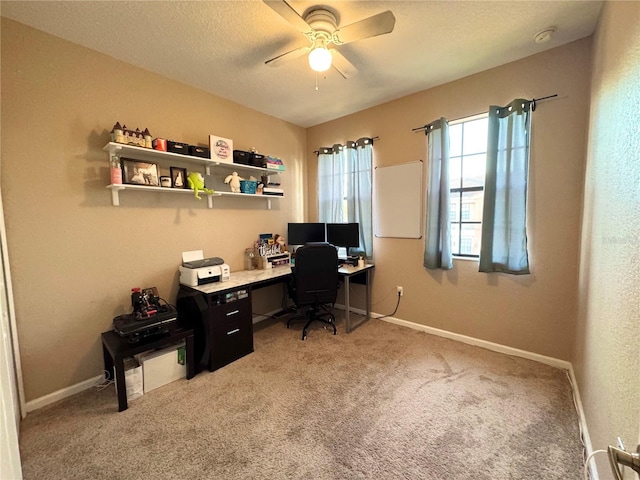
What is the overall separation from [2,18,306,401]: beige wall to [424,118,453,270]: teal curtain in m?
2.56

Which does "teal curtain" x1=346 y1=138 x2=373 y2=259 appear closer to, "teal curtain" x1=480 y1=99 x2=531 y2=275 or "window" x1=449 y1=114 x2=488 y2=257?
"window" x1=449 y1=114 x2=488 y2=257

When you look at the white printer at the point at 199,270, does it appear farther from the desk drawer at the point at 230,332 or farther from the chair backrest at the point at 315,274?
the chair backrest at the point at 315,274

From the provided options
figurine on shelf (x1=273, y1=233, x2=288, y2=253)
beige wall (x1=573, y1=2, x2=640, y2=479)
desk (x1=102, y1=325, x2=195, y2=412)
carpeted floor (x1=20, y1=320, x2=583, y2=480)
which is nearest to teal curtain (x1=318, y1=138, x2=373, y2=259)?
figurine on shelf (x1=273, y1=233, x2=288, y2=253)

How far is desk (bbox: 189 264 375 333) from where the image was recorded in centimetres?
253

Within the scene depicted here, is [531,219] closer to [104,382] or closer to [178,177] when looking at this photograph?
[178,177]

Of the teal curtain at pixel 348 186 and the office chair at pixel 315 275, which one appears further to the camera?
the teal curtain at pixel 348 186

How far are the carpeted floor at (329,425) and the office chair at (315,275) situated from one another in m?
0.70

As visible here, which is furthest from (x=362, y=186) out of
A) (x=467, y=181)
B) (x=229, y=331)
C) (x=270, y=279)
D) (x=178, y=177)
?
(x=229, y=331)

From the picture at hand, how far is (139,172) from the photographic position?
2324 mm

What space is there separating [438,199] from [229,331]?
2.52 m

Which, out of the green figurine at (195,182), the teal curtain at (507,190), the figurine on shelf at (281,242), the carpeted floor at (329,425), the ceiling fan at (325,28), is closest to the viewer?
the carpeted floor at (329,425)

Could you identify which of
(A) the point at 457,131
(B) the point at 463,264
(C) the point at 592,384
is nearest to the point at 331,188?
(A) the point at 457,131

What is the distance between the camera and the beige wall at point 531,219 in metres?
2.19

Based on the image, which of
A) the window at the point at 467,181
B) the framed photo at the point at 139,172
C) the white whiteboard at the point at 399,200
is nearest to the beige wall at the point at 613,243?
the window at the point at 467,181
